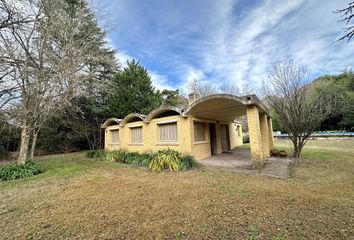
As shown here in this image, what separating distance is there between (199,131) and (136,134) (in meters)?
5.13

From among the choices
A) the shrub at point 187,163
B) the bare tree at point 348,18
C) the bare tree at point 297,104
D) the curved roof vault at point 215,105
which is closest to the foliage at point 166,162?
the shrub at point 187,163

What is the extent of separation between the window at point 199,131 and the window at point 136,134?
4426 millimetres

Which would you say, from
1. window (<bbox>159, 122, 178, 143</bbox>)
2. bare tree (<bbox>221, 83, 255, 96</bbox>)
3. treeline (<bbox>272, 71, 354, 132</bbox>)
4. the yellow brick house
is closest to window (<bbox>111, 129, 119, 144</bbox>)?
the yellow brick house

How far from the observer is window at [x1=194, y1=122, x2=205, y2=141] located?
11.4 m

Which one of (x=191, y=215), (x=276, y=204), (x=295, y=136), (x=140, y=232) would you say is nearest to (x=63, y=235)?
(x=140, y=232)

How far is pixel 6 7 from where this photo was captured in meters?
7.32

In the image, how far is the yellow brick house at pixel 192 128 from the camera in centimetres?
837

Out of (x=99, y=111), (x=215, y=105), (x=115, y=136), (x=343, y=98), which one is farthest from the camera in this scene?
(x=343, y=98)

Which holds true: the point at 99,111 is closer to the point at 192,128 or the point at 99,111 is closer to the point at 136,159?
the point at 136,159

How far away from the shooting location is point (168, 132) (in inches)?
454

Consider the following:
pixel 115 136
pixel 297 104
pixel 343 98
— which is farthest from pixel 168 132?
pixel 343 98

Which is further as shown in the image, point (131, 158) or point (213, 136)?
point (213, 136)

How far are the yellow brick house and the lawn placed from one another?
319 cm

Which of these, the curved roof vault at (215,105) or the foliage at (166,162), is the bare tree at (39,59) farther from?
the foliage at (166,162)
